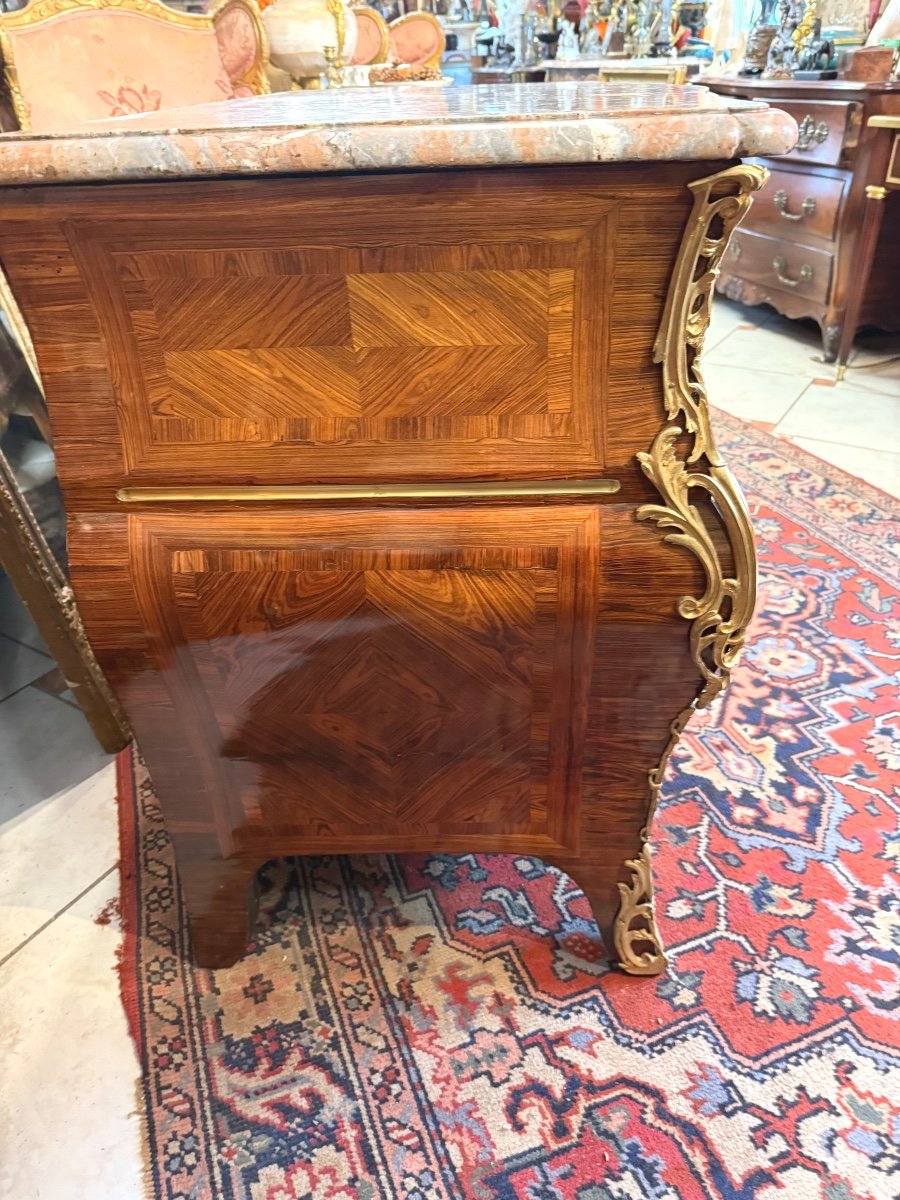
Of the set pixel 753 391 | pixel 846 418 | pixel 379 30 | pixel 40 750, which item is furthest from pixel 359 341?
pixel 379 30

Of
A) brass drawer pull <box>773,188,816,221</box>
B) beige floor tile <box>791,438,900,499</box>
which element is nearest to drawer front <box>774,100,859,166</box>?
brass drawer pull <box>773,188,816,221</box>

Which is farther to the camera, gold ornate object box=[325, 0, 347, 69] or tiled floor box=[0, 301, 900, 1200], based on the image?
gold ornate object box=[325, 0, 347, 69]

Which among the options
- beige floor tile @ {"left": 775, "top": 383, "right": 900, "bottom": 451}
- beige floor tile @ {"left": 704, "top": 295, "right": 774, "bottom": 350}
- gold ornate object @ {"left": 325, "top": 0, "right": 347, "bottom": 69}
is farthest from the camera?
beige floor tile @ {"left": 704, "top": 295, "right": 774, "bottom": 350}

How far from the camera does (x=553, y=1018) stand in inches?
37.3

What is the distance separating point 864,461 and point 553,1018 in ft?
5.80

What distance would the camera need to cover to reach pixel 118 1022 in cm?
97

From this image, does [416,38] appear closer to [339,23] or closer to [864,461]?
[339,23]

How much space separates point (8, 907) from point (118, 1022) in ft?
0.92

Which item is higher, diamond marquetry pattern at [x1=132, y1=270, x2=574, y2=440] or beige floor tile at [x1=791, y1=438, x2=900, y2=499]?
diamond marquetry pattern at [x1=132, y1=270, x2=574, y2=440]

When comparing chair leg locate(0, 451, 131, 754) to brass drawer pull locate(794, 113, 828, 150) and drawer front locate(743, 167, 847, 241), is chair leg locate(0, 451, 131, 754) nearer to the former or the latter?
drawer front locate(743, 167, 847, 241)

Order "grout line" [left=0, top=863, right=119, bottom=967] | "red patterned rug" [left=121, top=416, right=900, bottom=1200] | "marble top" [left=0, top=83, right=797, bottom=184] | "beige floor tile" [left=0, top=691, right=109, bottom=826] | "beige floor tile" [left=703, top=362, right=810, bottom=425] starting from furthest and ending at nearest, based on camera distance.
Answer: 1. "beige floor tile" [left=703, top=362, right=810, bottom=425]
2. "beige floor tile" [left=0, top=691, right=109, bottom=826]
3. "grout line" [left=0, top=863, right=119, bottom=967]
4. "red patterned rug" [left=121, top=416, right=900, bottom=1200]
5. "marble top" [left=0, top=83, right=797, bottom=184]

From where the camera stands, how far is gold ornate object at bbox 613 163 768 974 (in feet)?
1.82

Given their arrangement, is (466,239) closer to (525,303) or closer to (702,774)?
(525,303)

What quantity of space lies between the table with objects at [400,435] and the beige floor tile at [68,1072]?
13.4 inches
